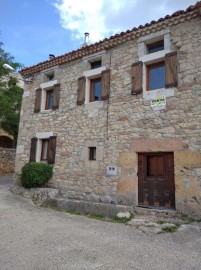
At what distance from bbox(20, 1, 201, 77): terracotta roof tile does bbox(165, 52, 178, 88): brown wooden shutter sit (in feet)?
3.31

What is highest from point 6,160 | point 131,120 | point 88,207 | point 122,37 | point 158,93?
point 122,37

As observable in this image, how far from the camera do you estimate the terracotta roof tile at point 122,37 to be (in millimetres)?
6180

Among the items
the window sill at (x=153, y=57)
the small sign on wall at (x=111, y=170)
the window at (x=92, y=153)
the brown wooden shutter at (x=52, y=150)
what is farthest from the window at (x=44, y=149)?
the window sill at (x=153, y=57)

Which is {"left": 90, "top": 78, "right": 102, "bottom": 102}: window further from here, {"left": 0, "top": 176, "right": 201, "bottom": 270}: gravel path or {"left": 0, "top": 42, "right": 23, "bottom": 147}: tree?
{"left": 0, "top": 42, "right": 23, "bottom": 147}: tree

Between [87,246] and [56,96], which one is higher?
[56,96]

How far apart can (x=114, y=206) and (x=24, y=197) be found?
3.43 meters

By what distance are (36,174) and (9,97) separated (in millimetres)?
8938

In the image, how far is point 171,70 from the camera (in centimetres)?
623

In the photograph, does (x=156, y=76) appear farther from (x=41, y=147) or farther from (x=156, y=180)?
(x=41, y=147)

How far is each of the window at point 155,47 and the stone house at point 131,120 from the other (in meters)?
0.03

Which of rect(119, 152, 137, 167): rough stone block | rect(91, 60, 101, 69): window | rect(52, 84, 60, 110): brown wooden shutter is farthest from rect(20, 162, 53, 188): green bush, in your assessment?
rect(91, 60, 101, 69): window

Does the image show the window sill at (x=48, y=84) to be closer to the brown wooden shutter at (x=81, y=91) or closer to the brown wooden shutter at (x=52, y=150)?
the brown wooden shutter at (x=81, y=91)

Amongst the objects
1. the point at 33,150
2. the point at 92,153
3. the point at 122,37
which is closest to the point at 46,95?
the point at 33,150

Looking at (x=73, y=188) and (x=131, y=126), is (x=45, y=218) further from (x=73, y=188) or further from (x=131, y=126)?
(x=131, y=126)
